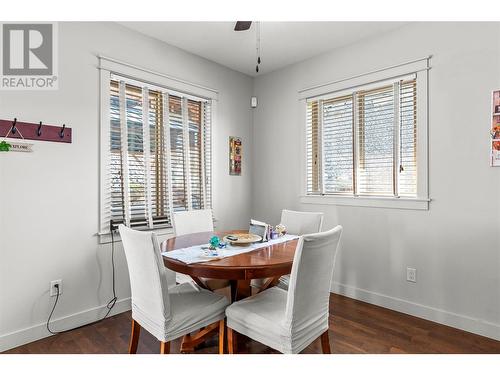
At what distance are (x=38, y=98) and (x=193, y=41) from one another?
1.48 m

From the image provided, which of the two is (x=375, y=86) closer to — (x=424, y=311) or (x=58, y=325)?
(x=424, y=311)

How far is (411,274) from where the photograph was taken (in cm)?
271

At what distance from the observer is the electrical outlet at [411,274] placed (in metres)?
2.69

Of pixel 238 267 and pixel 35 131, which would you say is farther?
pixel 35 131

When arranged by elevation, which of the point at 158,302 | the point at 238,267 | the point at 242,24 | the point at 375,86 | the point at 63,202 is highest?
the point at 242,24

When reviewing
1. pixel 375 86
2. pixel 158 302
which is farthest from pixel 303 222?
pixel 158 302

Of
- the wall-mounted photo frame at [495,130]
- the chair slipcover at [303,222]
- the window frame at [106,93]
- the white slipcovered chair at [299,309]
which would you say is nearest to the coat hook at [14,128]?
the window frame at [106,93]

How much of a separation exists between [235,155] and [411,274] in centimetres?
224

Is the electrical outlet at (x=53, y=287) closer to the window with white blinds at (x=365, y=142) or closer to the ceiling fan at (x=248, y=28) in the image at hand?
the ceiling fan at (x=248, y=28)

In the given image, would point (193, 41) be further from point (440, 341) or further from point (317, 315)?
point (440, 341)

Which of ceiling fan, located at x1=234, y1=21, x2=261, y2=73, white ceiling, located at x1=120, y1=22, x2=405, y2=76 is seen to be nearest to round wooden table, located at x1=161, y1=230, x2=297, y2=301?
ceiling fan, located at x1=234, y1=21, x2=261, y2=73

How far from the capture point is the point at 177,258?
190cm

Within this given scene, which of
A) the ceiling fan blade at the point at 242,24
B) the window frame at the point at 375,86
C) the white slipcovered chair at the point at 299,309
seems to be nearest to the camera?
the white slipcovered chair at the point at 299,309

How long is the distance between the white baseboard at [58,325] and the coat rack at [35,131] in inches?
54.6
